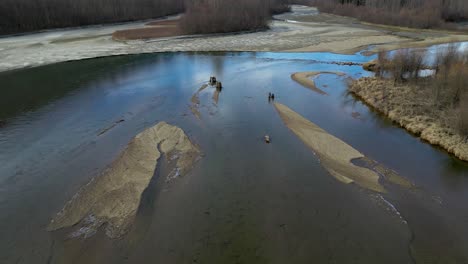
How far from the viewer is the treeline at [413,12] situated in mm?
46438

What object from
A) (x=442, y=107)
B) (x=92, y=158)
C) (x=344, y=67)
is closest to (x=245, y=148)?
(x=92, y=158)

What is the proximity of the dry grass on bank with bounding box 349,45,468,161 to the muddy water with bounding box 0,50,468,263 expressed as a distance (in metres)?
0.79

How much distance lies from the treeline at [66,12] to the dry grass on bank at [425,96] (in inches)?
Result: 1594

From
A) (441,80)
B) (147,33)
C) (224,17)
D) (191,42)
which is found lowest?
(441,80)

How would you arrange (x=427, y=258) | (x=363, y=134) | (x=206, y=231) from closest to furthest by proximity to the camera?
(x=427, y=258) → (x=206, y=231) → (x=363, y=134)

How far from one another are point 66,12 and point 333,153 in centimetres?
4656

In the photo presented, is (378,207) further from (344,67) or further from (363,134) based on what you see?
(344,67)

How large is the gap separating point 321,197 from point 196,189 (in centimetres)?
382

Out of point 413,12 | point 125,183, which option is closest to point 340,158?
point 125,183

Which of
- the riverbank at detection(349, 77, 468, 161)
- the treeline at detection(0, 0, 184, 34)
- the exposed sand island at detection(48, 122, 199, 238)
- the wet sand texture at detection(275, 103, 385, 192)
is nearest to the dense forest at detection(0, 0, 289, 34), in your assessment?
the treeline at detection(0, 0, 184, 34)

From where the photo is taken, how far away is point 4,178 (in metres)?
10.5

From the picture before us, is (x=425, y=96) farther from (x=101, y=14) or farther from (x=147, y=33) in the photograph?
(x=101, y=14)

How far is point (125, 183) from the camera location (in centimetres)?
994

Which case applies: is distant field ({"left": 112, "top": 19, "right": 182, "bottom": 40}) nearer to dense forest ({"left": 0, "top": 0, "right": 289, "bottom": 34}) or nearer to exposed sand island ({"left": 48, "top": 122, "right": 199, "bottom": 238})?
dense forest ({"left": 0, "top": 0, "right": 289, "bottom": 34})
